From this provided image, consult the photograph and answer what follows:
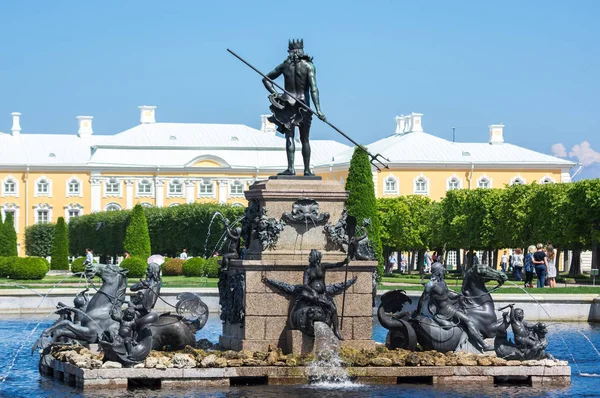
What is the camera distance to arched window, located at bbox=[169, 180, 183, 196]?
9731cm

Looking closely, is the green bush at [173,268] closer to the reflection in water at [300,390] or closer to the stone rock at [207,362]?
the reflection in water at [300,390]

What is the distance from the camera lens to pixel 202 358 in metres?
15.6

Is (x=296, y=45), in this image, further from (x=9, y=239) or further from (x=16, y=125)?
(x=16, y=125)

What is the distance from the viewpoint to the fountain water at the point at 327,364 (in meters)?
15.5

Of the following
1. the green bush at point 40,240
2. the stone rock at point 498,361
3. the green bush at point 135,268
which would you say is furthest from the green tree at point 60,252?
the stone rock at point 498,361

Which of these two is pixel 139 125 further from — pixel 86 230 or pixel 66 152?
pixel 86 230

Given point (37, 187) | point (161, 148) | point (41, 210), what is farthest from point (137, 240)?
point (41, 210)

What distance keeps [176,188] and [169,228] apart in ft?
81.4

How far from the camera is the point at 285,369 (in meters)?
15.5

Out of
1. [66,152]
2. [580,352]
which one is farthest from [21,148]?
[580,352]

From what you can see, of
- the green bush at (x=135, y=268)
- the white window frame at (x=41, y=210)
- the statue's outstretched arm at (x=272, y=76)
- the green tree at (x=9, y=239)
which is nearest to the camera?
the statue's outstretched arm at (x=272, y=76)

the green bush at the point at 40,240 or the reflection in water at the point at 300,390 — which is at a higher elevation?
the green bush at the point at 40,240

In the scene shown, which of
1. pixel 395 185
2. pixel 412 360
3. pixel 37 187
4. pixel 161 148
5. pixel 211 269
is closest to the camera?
pixel 412 360

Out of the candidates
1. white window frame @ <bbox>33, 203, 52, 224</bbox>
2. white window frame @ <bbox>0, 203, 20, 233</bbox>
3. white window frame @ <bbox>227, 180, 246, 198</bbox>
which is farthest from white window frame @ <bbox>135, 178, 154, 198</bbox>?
white window frame @ <bbox>0, 203, 20, 233</bbox>
